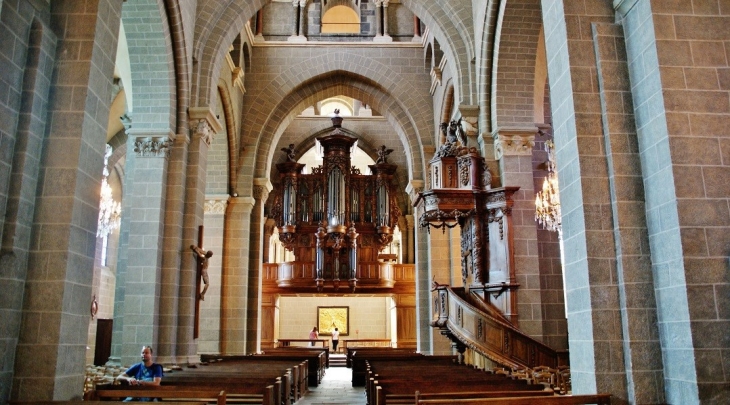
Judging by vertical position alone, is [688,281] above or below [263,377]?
above

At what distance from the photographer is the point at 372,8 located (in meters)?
18.1

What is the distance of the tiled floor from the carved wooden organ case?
591 cm

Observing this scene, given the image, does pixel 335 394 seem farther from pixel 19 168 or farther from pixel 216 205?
pixel 19 168

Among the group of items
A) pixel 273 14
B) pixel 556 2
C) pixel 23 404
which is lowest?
pixel 23 404

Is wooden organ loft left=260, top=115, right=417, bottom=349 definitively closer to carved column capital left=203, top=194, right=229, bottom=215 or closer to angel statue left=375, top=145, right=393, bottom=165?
angel statue left=375, top=145, right=393, bottom=165

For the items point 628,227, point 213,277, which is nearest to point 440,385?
point 628,227

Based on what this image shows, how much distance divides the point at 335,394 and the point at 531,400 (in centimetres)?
718

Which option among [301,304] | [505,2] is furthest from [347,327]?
[505,2]

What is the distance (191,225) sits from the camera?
10.6 metres

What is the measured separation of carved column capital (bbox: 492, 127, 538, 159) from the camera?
10781 millimetres

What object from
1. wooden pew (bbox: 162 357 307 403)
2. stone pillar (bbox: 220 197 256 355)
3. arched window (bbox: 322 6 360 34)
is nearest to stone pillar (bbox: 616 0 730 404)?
wooden pew (bbox: 162 357 307 403)

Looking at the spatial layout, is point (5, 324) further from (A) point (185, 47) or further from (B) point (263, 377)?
(A) point (185, 47)

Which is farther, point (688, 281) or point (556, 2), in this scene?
point (556, 2)

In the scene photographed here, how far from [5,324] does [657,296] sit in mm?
5581
